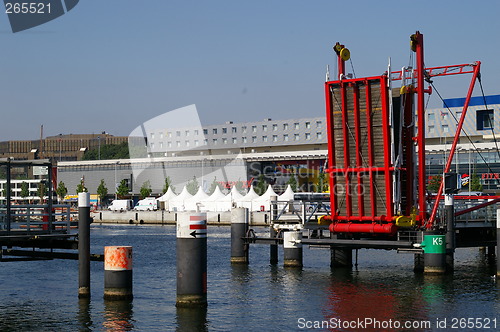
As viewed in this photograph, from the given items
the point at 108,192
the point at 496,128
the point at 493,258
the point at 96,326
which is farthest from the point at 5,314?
the point at 108,192

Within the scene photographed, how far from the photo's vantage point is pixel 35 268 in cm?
4100

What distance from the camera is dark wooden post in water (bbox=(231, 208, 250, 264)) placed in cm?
3919

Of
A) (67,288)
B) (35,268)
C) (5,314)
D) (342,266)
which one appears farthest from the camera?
(35,268)

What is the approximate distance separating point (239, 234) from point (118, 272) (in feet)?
49.3

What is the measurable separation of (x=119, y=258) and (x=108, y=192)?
155 metres

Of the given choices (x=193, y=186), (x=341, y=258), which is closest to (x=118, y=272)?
(x=341, y=258)

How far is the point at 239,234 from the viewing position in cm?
3934

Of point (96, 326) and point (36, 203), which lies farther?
point (36, 203)

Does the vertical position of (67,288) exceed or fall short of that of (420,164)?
it falls short

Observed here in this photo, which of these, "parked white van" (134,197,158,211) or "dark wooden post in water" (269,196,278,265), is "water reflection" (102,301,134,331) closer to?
"dark wooden post in water" (269,196,278,265)

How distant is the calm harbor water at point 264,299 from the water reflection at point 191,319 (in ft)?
0.09

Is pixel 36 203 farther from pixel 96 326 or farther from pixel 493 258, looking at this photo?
pixel 493 258

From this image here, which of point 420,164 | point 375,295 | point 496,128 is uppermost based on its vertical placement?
point 496,128

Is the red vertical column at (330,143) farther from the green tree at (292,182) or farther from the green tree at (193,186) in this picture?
the green tree at (193,186)
